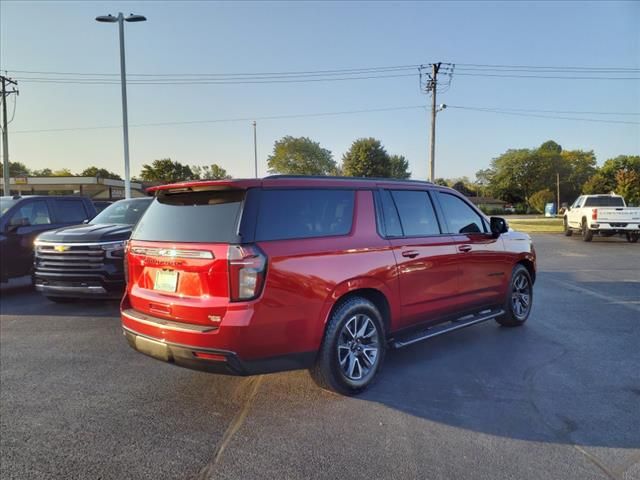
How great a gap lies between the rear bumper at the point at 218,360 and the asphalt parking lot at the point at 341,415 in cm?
43

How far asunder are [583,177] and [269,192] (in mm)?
98371

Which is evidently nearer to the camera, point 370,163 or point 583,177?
point 370,163

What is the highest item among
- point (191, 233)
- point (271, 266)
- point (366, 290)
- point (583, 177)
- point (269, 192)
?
point (583, 177)

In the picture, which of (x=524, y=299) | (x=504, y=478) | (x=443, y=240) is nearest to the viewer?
(x=504, y=478)

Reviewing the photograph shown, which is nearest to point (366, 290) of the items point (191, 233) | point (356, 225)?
point (356, 225)

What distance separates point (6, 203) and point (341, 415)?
8.58 metres

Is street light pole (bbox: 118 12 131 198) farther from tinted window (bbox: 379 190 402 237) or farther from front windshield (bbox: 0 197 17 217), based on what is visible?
tinted window (bbox: 379 190 402 237)

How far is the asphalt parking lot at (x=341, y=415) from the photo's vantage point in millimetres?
2799

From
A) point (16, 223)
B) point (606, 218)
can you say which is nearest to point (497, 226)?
point (16, 223)

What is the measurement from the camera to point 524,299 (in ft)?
19.9

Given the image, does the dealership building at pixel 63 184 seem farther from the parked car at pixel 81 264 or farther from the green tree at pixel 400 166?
the green tree at pixel 400 166

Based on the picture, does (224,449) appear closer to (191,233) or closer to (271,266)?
(271,266)

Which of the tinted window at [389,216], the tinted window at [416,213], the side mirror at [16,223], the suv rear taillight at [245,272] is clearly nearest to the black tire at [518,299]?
the tinted window at [416,213]

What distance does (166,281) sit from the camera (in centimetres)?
355
